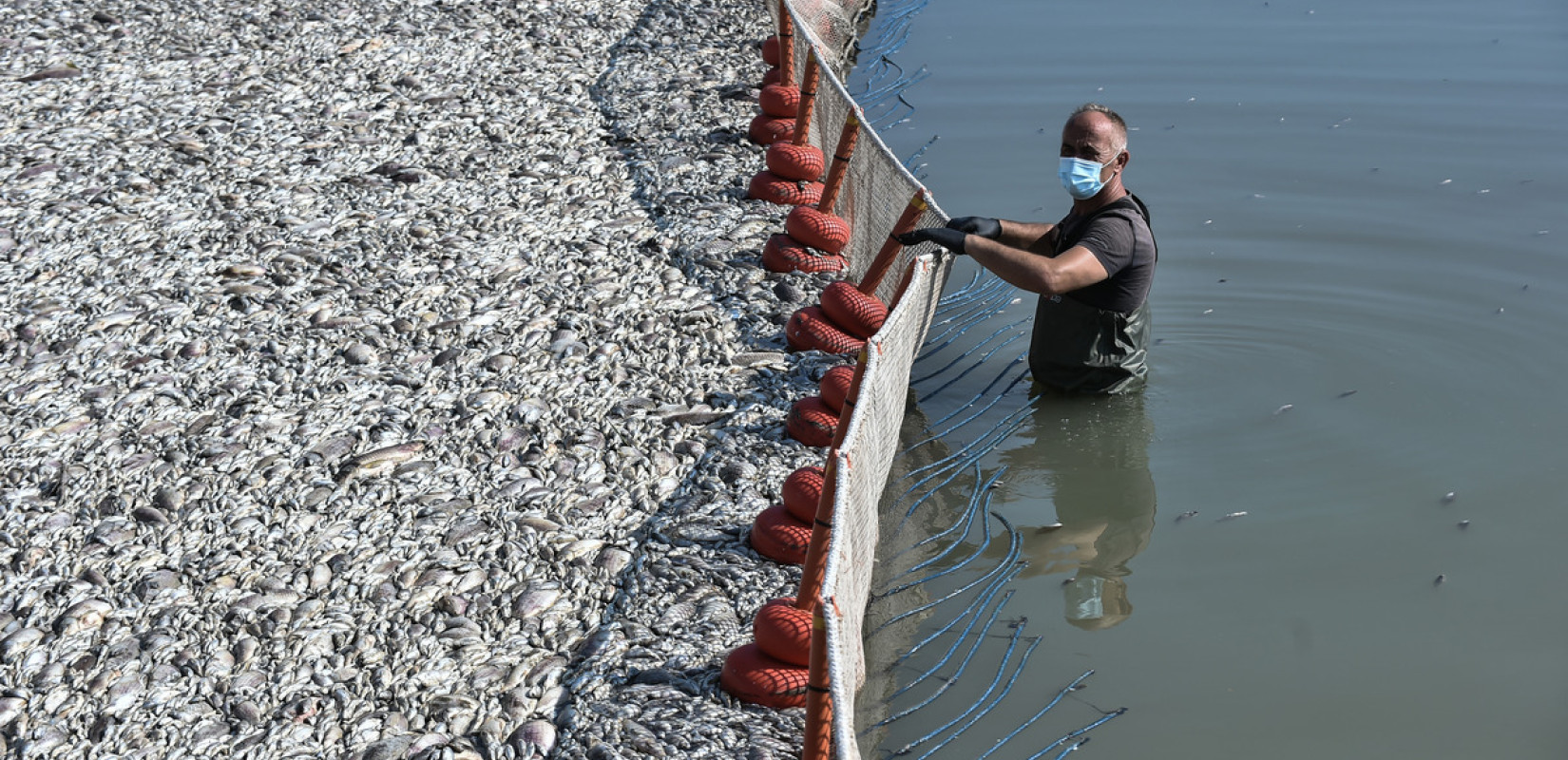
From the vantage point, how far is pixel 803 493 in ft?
16.2

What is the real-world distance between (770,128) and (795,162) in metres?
1.02

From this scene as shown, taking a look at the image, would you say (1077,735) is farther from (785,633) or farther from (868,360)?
(868,360)

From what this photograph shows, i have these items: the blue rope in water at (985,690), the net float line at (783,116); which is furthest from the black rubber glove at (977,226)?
the net float line at (783,116)

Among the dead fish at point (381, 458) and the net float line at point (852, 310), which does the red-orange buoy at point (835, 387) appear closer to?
the net float line at point (852, 310)

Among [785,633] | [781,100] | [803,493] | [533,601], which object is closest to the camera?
[785,633]

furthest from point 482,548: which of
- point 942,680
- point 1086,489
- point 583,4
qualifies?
point 583,4

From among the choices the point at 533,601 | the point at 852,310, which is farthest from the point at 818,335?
the point at 533,601

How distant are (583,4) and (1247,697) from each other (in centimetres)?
882

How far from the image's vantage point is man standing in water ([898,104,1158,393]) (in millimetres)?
5570

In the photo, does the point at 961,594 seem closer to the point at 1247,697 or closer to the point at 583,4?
the point at 1247,697

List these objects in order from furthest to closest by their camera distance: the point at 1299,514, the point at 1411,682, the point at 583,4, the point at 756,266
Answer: the point at 583,4
the point at 756,266
the point at 1299,514
the point at 1411,682

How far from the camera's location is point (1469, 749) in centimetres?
431

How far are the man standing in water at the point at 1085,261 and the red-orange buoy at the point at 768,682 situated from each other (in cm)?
198

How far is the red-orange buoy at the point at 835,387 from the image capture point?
571 cm
